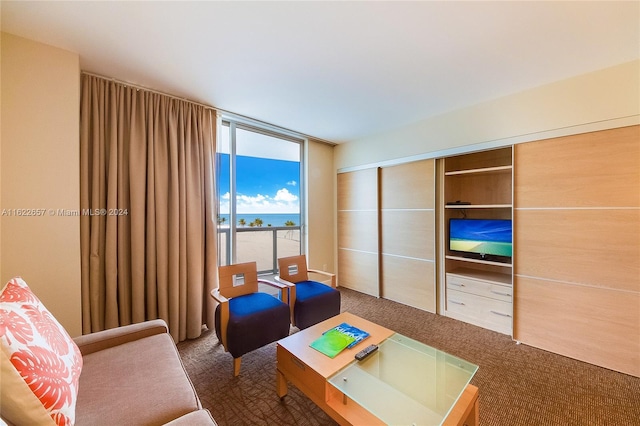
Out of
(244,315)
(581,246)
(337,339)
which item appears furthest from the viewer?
(581,246)

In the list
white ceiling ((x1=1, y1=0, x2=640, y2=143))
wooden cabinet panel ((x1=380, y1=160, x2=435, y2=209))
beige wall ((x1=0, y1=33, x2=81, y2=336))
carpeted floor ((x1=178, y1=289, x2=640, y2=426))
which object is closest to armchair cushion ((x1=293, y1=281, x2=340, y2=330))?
carpeted floor ((x1=178, y1=289, x2=640, y2=426))

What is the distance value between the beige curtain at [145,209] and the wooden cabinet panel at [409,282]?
94.8 inches

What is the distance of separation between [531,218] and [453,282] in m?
1.11

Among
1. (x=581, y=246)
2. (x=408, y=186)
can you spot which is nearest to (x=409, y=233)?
(x=408, y=186)

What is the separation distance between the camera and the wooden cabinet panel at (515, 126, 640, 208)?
6.54 ft

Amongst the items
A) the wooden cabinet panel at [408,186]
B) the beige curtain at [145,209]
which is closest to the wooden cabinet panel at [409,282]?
the wooden cabinet panel at [408,186]

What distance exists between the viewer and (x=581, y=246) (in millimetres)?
2174

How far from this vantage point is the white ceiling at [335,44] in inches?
59.0

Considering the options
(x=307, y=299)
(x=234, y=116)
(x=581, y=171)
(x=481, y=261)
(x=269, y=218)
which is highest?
(x=234, y=116)

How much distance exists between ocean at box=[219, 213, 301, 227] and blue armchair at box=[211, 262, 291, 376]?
82cm

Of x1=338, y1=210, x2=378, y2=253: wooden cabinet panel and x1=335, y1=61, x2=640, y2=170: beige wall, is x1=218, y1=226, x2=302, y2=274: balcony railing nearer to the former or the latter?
x1=338, y1=210, x2=378, y2=253: wooden cabinet panel

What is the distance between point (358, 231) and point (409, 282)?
3.59 feet

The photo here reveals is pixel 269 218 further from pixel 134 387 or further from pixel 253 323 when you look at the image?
pixel 134 387

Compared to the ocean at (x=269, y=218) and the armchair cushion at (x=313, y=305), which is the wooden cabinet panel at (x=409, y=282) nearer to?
the armchair cushion at (x=313, y=305)
